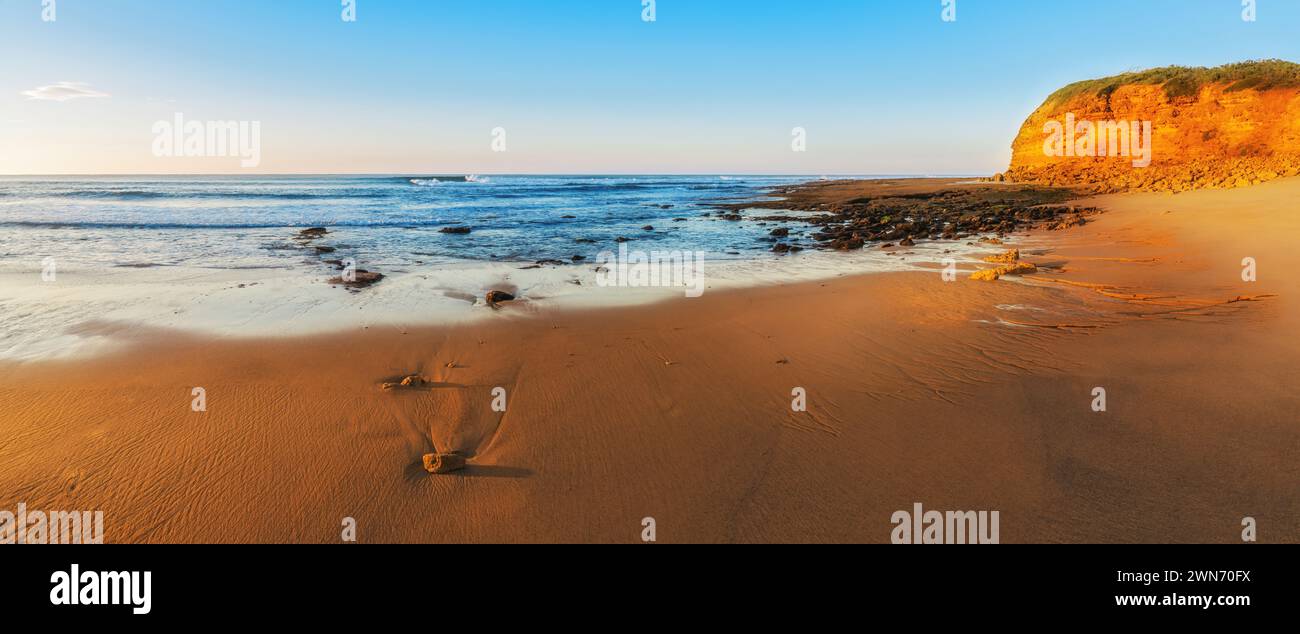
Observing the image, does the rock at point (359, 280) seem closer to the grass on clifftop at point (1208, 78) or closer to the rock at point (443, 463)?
the rock at point (443, 463)

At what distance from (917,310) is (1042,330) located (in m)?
1.65

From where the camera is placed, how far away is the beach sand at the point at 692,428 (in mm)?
3355

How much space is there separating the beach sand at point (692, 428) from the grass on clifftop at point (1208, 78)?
33313 mm

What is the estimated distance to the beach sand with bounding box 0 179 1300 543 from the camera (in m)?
3.36

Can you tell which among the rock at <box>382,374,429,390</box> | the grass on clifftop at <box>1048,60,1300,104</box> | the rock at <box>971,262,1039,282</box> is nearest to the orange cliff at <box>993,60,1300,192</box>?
the grass on clifftop at <box>1048,60,1300,104</box>

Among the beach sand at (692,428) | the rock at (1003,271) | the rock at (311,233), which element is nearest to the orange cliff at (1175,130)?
the rock at (1003,271)

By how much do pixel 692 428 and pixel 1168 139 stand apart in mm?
42972

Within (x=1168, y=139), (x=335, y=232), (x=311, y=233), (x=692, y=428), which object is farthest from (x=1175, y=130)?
(x=311, y=233)

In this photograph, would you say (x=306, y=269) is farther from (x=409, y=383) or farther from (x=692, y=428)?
(x=692, y=428)

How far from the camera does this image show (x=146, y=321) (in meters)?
7.57

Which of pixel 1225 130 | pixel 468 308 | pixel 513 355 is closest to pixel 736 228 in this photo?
pixel 468 308

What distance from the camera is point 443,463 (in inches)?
153


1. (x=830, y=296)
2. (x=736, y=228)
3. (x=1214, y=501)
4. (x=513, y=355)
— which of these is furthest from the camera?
(x=736, y=228)
